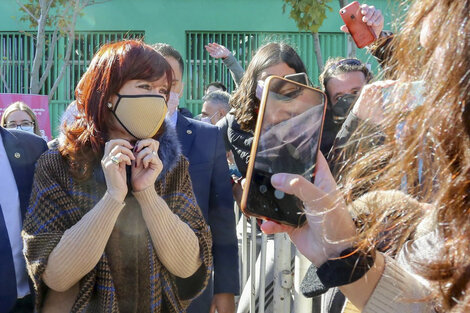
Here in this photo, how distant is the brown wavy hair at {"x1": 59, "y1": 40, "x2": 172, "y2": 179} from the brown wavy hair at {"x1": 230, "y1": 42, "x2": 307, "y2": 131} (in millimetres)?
950

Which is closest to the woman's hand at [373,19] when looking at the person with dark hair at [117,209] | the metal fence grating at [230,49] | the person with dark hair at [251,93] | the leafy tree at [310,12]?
the person with dark hair at [251,93]

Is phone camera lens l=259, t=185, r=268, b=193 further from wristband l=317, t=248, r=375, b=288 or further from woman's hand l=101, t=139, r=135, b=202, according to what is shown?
woman's hand l=101, t=139, r=135, b=202

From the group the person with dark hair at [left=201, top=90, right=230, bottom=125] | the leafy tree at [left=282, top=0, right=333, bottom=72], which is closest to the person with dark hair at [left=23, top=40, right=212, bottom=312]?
the person with dark hair at [left=201, top=90, right=230, bottom=125]

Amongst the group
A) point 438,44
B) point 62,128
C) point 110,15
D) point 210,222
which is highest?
point 110,15

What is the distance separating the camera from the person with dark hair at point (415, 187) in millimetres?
986

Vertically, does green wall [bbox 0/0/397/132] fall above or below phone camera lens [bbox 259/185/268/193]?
above

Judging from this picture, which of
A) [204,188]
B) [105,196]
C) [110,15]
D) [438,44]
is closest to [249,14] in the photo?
[110,15]

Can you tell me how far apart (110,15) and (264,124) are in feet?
42.5

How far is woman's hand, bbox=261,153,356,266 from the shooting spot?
1.24 m

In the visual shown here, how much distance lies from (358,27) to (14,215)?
5.56ft

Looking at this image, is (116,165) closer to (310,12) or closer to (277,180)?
(277,180)

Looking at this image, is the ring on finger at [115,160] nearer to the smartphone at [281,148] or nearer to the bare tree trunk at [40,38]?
the smartphone at [281,148]

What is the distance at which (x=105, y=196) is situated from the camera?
6.84ft

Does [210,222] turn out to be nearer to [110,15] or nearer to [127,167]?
[127,167]
